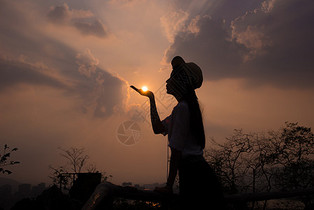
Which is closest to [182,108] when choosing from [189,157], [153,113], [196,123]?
[196,123]

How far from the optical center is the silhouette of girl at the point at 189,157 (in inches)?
70.5

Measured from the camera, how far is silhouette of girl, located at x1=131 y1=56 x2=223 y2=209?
1.79 meters

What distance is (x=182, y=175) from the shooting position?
6.30 feet

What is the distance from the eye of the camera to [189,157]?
1.94 meters

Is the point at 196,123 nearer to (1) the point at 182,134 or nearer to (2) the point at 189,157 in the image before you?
(1) the point at 182,134

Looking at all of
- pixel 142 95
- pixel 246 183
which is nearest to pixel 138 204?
pixel 246 183

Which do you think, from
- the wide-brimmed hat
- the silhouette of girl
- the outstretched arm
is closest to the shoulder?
the silhouette of girl

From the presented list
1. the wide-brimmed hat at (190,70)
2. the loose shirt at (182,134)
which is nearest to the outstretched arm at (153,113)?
the wide-brimmed hat at (190,70)

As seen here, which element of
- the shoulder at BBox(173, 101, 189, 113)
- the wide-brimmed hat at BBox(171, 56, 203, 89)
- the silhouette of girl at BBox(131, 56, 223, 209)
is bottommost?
the silhouette of girl at BBox(131, 56, 223, 209)

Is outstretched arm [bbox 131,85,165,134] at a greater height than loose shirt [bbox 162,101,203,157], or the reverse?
outstretched arm [bbox 131,85,165,134]

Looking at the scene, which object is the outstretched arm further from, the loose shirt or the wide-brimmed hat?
the loose shirt

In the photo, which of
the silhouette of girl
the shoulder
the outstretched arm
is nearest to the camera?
the silhouette of girl

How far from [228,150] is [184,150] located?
21603mm

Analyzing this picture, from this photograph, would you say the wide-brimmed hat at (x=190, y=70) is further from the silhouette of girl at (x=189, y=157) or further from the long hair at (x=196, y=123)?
the long hair at (x=196, y=123)
